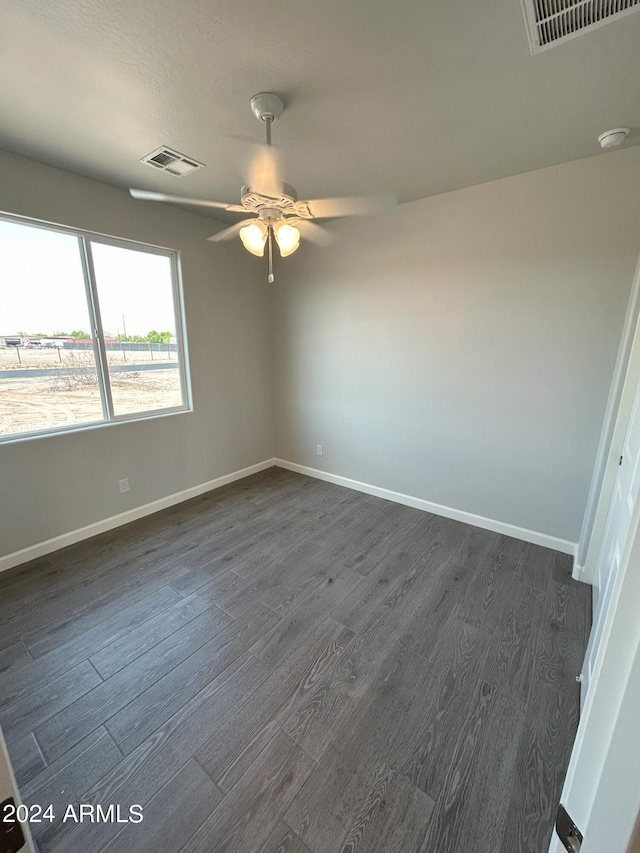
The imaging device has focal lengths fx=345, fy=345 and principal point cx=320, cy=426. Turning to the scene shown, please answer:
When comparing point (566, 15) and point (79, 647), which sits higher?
point (566, 15)

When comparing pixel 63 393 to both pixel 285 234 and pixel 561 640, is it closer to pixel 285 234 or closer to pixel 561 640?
pixel 285 234

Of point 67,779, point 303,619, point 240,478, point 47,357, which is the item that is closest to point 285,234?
point 47,357

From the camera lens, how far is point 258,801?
1202 mm

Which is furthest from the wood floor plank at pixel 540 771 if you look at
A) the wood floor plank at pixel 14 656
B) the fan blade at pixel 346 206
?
the fan blade at pixel 346 206

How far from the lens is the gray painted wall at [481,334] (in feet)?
7.45

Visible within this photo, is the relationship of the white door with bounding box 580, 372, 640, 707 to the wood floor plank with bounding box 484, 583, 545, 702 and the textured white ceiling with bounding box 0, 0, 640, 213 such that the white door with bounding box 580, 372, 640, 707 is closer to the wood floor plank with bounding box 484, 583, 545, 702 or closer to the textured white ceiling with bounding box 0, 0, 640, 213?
the wood floor plank with bounding box 484, 583, 545, 702

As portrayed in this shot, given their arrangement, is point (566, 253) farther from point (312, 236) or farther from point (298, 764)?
point (298, 764)

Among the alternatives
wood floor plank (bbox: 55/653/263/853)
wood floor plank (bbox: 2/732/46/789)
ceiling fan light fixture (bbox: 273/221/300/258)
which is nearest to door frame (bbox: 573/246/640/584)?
ceiling fan light fixture (bbox: 273/221/300/258)

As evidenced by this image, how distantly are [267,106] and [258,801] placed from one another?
9.43 feet

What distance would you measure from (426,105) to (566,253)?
1.35 metres

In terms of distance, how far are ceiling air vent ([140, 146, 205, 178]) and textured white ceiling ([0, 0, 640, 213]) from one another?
0.18ft

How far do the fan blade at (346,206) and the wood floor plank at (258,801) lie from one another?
231 centimetres

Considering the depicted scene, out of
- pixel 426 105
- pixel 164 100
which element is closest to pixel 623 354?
pixel 426 105

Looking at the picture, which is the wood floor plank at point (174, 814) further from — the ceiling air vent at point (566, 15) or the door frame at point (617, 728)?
the ceiling air vent at point (566, 15)
